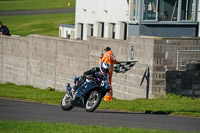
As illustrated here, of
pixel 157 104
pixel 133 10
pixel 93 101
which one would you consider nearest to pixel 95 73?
pixel 93 101

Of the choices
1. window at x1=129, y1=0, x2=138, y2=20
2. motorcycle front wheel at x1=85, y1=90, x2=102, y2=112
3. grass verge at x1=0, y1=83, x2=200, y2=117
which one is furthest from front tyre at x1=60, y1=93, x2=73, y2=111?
window at x1=129, y1=0, x2=138, y2=20

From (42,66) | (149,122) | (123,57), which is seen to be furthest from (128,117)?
(42,66)

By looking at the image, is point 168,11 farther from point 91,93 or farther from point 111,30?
point 91,93

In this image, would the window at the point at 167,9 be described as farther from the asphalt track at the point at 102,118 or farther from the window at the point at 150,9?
the asphalt track at the point at 102,118

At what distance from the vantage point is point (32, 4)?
98.5 metres

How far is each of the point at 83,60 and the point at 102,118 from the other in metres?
12.0

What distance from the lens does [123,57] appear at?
2383 cm

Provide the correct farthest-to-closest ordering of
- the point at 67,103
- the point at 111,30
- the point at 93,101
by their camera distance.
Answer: the point at 111,30 < the point at 67,103 < the point at 93,101

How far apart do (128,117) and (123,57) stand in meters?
8.12

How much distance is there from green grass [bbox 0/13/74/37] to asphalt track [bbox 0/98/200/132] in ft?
172

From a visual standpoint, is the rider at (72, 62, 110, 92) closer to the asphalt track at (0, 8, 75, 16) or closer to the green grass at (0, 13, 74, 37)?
the green grass at (0, 13, 74, 37)

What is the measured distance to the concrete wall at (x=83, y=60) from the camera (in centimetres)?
2200

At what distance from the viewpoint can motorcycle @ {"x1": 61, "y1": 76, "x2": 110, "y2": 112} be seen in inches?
644

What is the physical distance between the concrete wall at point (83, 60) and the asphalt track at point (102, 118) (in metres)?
5.39
